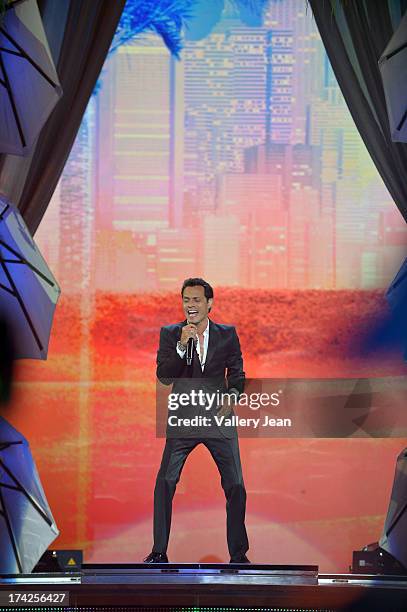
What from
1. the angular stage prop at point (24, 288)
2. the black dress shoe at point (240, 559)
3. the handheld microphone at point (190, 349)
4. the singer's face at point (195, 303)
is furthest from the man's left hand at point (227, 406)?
the angular stage prop at point (24, 288)

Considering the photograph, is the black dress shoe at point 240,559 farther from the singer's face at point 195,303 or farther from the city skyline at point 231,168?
the city skyline at point 231,168

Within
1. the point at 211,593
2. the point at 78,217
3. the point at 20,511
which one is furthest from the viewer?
the point at 78,217

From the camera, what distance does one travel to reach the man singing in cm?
499

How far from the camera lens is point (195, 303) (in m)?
5.02

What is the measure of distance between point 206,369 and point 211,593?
3.64 feet

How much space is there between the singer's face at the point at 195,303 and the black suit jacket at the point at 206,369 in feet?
0.19

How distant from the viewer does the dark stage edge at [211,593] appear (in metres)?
4.68

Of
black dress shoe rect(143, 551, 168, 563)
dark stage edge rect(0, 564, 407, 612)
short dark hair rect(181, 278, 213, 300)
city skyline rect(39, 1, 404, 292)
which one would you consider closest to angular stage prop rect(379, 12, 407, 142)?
city skyline rect(39, 1, 404, 292)

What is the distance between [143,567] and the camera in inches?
195

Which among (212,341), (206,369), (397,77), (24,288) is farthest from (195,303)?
(397,77)

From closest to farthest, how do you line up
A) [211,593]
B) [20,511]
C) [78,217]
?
[211,593] < [20,511] < [78,217]

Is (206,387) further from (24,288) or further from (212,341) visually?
(24,288)

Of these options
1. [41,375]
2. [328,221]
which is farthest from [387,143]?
[41,375]

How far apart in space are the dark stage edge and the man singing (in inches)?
10.7
